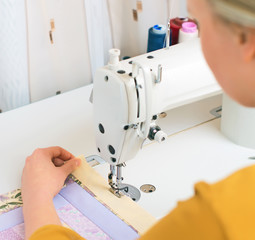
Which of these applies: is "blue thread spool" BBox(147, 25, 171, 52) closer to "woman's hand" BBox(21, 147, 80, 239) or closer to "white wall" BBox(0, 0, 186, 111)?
"white wall" BBox(0, 0, 186, 111)

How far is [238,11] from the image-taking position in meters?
0.46

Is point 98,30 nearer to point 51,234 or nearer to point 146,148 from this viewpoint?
point 146,148

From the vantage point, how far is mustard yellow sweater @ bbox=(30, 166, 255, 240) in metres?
0.54

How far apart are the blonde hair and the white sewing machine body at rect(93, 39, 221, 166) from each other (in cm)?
49

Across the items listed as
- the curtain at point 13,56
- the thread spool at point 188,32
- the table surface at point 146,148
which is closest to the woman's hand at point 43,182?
the table surface at point 146,148

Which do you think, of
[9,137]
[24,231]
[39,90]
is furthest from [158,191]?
[39,90]

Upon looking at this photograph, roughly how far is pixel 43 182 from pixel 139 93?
1.08ft

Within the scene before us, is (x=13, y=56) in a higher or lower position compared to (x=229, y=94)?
lower

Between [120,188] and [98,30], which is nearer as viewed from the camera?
[120,188]

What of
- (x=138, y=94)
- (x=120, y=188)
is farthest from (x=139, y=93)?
(x=120, y=188)

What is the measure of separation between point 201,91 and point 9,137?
23.8 inches

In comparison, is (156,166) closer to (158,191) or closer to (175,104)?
(158,191)

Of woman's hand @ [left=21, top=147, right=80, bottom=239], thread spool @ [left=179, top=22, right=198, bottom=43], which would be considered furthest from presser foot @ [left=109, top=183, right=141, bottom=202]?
thread spool @ [left=179, top=22, right=198, bottom=43]

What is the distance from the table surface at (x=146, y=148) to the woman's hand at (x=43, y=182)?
10cm
